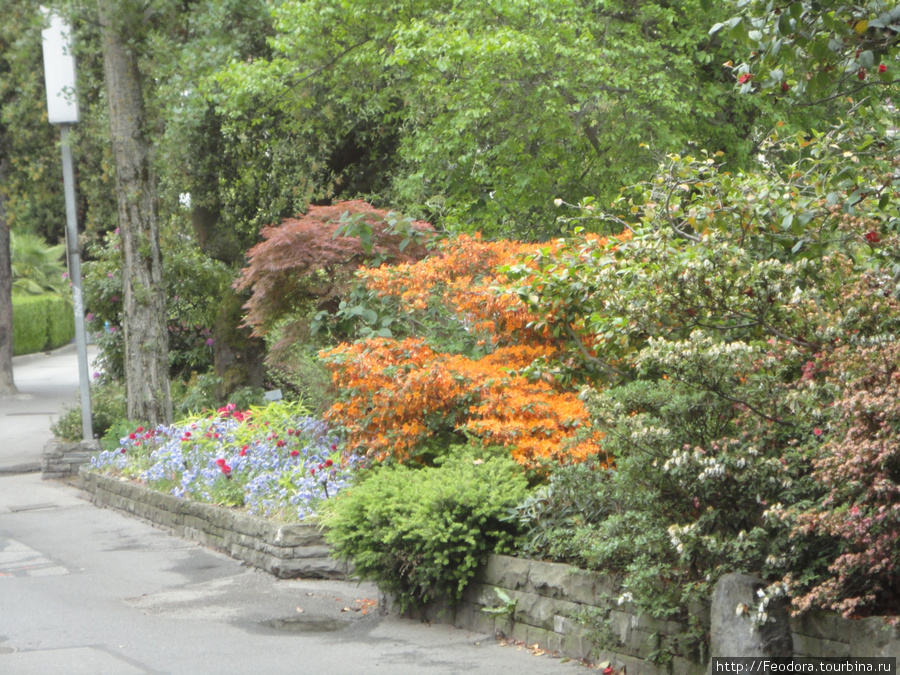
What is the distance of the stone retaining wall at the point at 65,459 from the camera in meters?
14.4

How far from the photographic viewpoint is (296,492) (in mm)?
9141

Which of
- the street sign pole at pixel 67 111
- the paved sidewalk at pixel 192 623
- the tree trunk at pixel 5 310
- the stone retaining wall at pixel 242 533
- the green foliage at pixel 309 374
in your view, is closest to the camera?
the paved sidewalk at pixel 192 623

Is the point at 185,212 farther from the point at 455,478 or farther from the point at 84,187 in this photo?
the point at 455,478

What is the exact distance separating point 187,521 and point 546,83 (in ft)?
22.1

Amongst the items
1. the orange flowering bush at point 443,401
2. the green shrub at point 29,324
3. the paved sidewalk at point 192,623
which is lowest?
the paved sidewalk at point 192,623

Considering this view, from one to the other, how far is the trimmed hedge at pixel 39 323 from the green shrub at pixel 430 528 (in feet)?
104

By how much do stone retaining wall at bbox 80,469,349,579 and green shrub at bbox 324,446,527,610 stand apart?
44.9 inches

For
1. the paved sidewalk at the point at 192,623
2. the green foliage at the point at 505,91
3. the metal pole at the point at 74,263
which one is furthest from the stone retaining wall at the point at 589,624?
the metal pole at the point at 74,263

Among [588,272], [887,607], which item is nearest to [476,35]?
[588,272]

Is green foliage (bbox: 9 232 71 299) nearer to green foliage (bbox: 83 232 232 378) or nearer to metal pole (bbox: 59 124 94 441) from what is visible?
green foliage (bbox: 83 232 232 378)

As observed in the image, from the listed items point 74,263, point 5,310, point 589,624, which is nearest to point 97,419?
point 74,263

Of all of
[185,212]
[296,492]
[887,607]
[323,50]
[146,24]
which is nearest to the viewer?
[887,607]

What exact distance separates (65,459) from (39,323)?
1013 inches

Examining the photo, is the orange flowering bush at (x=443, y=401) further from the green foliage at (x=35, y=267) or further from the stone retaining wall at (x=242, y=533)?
the green foliage at (x=35, y=267)
